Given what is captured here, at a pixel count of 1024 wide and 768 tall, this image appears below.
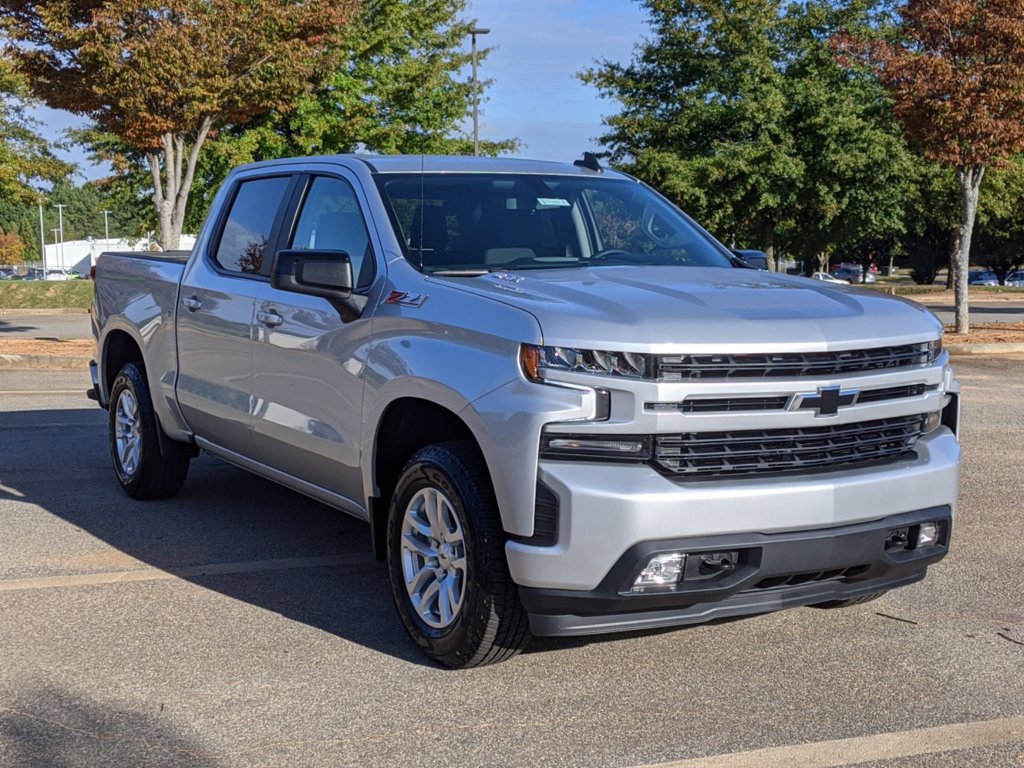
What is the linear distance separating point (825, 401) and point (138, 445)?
14.7 feet

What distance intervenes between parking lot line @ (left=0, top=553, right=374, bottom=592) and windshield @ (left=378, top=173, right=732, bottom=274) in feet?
5.78

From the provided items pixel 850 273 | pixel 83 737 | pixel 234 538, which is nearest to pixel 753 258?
pixel 234 538

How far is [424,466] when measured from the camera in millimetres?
4312

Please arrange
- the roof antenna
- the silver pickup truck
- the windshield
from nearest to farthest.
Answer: the silver pickup truck
the windshield
the roof antenna

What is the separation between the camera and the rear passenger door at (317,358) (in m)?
4.88

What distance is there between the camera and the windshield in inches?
198

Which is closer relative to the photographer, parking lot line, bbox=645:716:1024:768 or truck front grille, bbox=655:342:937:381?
parking lot line, bbox=645:716:1024:768

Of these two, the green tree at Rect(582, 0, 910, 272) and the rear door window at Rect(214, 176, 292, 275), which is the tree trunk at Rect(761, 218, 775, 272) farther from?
the rear door window at Rect(214, 176, 292, 275)

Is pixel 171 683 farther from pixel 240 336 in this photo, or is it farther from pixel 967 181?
pixel 967 181

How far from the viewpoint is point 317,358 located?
5.07 meters

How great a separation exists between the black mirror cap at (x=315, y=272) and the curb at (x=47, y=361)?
36.9 feet

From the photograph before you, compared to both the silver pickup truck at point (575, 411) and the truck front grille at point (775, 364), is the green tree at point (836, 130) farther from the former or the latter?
the truck front grille at point (775, 364)

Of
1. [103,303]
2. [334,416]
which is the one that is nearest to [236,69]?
[103,303]

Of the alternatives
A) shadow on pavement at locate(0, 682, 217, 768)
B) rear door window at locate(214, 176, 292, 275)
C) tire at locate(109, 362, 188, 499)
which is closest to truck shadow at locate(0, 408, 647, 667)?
tire at locate(109, 362, 188, 499)
